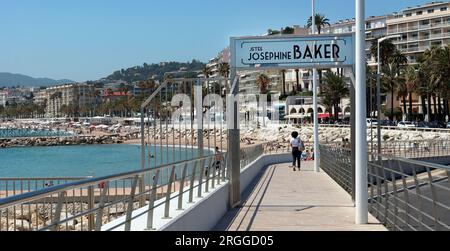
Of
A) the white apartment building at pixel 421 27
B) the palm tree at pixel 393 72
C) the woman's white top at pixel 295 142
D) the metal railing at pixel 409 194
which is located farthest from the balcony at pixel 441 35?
the metal railing at pixel 409 194

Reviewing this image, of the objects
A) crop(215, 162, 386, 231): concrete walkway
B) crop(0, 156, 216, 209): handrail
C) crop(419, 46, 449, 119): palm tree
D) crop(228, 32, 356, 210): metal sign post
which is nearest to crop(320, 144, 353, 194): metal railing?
crop(215, 162, 386, 231): concrete walkway

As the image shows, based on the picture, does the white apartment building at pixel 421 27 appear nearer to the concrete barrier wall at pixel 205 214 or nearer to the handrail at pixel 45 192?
the concrete barrier wall at pixel 205 214

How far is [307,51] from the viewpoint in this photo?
14359 mm

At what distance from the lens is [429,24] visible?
400 feet

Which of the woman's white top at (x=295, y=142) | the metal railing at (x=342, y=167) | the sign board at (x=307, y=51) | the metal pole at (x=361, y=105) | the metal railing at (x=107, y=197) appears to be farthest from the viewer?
the woman's white top at (x=295, y=142)

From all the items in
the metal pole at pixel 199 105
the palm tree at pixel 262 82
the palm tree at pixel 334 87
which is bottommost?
the metal pole at pixel 199 105

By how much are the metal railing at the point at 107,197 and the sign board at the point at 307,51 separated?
254 cm

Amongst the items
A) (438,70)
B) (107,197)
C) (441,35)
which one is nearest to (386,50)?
(441,35)

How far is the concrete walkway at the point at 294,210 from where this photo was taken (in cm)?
1146

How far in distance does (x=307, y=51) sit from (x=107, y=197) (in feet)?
22.6

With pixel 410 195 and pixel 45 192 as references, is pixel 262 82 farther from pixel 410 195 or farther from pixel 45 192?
pixel 45 192

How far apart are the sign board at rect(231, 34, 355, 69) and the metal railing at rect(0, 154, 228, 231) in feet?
8.35

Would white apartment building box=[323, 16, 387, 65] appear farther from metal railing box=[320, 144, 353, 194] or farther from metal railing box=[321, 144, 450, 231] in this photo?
metal railing box=[321, 144, 450, 231]
